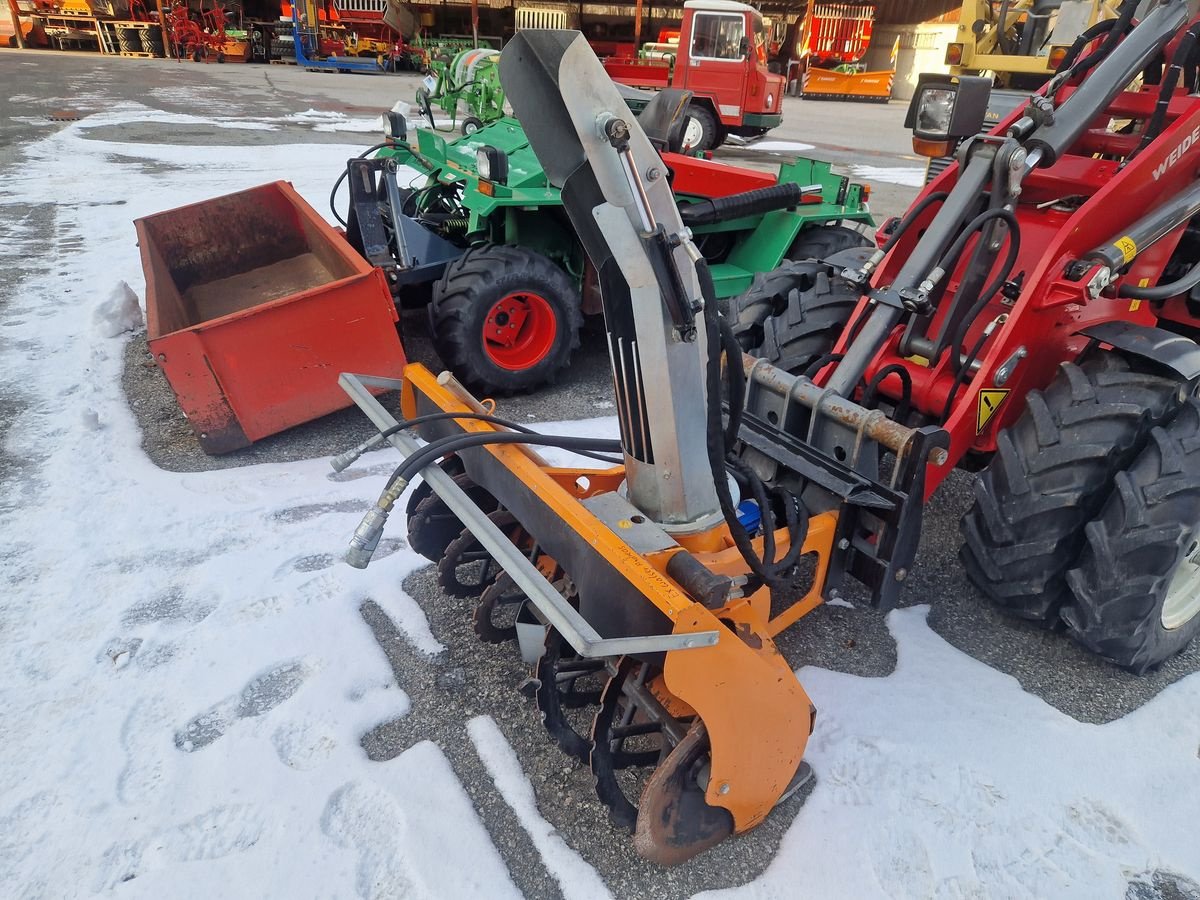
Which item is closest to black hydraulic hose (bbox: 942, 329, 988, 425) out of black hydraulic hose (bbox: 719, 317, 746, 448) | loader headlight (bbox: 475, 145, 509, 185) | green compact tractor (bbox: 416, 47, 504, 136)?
black hydraulic hose (bbox: 719, 317, 746, 448)

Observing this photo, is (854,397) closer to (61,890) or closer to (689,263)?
(689,263)

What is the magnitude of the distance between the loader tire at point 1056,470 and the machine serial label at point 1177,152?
2.03ft

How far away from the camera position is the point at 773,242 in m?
4.89

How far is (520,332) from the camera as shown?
4445mm

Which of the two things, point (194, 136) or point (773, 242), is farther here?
point (194, 136)

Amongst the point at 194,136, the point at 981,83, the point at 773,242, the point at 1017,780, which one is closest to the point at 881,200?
the point at 773,242

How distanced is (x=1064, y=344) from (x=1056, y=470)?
0.57 meters

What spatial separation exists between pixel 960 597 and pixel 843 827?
1.26 metres

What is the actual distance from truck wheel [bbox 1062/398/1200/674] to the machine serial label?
773 millimetres

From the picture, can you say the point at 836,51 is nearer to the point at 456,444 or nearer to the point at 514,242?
the point at 514,242

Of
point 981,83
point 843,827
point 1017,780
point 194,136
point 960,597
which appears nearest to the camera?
point 843,827

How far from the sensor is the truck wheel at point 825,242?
16.0ft

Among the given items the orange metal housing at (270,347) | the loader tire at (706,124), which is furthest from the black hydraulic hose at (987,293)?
the loader tire at (706,124)

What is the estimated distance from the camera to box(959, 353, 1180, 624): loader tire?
7.50 ft
